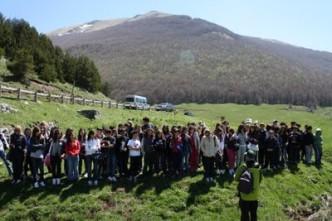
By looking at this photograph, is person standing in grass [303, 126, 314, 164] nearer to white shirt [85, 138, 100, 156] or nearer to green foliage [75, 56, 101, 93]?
white shirt [85, 138, 100, 156]

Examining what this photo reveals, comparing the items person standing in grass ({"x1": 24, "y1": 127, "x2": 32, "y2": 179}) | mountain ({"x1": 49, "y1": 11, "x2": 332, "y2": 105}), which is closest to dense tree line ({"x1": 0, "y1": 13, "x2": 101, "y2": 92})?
person standing in grass ({"x1": 24, "y1": 127, "x2": 32, "y2": 179})

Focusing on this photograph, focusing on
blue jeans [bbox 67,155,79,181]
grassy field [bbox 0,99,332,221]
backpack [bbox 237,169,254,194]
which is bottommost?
grassy field [bbox 0,99,332,221]

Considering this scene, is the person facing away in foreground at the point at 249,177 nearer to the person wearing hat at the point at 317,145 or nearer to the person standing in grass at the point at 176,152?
the person standing in grass at the point at 176,152

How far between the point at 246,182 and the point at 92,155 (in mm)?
7707

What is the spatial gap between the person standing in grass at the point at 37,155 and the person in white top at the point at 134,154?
3390 mm

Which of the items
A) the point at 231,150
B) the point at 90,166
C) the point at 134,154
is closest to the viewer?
the point at 90,166

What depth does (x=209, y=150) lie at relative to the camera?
21172 millimetres

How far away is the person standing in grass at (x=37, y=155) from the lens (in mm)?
19928

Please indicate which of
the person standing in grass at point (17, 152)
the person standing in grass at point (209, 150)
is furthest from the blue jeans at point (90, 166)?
the person standing in grass at point (209, 150)

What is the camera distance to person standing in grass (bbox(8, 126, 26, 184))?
2014 cm

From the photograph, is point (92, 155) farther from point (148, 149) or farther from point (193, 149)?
point (193, 149)

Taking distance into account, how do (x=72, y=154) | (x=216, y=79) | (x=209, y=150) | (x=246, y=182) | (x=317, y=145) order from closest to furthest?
1. (x=246, y=182)
2. (x=72, y=154)
3. (x=209, y=150)
4. (x=317, y=145)
5. (x=216, y=79)

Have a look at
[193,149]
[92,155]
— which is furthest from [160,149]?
[92,155]

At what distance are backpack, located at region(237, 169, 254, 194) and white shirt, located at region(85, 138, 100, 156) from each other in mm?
7477
